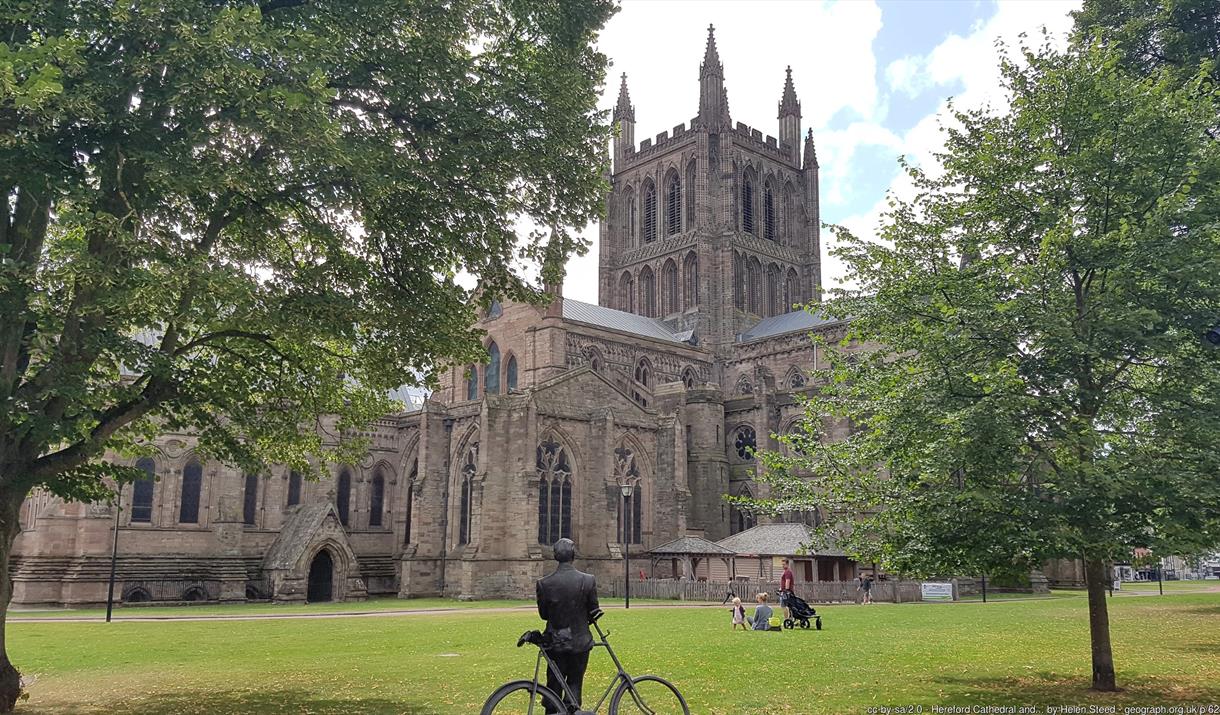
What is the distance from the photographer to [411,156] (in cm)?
1357

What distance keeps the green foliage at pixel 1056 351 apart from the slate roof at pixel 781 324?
162 feet

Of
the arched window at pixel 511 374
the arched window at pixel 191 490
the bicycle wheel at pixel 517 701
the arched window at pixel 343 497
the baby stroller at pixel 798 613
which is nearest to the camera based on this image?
the bicycle wheel at pixel 517 701

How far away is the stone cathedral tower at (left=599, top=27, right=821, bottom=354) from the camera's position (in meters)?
72.0

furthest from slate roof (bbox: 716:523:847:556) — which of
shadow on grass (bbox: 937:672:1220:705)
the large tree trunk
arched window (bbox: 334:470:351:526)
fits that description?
the large tree trunk

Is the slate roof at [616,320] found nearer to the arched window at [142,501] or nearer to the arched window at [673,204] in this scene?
the arched window at [673,204]

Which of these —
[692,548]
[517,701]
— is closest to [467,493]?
[692,548]

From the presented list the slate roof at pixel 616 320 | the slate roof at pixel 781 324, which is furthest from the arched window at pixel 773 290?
the slate roof at pixel 616 320

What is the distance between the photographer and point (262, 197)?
12320mm

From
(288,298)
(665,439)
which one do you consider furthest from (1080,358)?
(665,439)

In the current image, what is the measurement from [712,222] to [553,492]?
34.4 metres

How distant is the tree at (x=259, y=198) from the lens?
10.6m

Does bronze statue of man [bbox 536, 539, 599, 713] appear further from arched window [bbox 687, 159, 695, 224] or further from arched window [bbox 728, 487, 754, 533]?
arched window [bbox 687, 159, 695, 224]

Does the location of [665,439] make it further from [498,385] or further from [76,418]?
[76,418]

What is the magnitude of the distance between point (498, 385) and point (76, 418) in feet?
144
